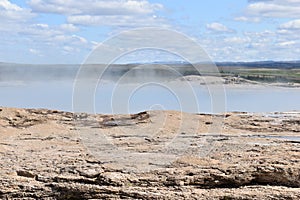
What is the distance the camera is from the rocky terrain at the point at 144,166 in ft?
28.5

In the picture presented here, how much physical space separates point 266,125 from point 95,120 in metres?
5.42

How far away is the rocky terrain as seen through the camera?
341 inches

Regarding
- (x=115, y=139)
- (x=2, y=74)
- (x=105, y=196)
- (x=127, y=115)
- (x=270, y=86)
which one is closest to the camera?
(x=105, y=196)

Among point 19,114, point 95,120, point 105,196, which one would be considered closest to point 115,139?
point 95,120

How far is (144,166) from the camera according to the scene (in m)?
9.35

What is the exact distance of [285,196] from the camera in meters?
8.58

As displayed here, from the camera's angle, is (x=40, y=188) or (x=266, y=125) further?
(x=266, y=125)

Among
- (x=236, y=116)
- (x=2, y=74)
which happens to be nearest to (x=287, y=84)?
(x=2, y=74)

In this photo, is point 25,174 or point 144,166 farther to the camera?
point 144,166

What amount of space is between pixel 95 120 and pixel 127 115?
2.10 m

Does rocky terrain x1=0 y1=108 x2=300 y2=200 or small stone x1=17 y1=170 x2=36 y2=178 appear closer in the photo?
rocky terrain x1=0 y1=108 x2=300 y2=200

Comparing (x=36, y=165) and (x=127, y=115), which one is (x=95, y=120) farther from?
(x=36, y=165)

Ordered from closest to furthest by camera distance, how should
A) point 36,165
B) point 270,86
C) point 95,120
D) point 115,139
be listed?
point 36,165, point 115,139, point 95,120, point 270,86

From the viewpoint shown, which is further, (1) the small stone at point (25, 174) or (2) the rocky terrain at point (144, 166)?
(1) the small stone at point (25, 174)
